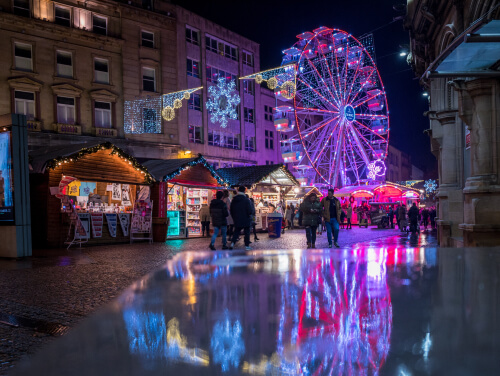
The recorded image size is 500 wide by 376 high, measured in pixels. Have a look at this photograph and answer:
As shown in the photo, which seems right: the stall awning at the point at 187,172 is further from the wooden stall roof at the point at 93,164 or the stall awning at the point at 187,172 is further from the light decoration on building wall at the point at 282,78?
the light decoration on building wall at the point at 282,78

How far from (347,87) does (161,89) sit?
13216mm

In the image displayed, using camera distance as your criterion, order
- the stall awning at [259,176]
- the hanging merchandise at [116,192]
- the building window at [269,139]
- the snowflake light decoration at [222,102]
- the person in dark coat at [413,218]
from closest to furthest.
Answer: the hanging merchandise at [116,192], the person in dark coat at [413,218], the stall awning at [259,176], the snowflake light decoration at [222,102], the building window at [269,139]

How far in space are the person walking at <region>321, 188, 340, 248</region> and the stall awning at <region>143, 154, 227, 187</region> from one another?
27.0 feet

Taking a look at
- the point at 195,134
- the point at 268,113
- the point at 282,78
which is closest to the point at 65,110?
the point at 195,134

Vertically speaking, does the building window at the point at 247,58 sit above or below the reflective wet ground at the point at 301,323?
above

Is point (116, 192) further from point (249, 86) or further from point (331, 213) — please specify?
point (249, 86)

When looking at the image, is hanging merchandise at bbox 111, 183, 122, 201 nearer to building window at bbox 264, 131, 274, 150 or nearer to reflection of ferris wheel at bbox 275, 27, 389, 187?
reflection of ferris wheel at bbox 275, 27, 389, 187

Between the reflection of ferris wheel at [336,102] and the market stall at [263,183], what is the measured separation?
177 inches

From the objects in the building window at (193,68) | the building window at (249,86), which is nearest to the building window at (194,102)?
the building window at (193,68)

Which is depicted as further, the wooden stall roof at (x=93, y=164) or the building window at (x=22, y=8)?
the building window at (x=22, y=8)

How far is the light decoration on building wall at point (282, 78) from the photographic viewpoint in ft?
80.7

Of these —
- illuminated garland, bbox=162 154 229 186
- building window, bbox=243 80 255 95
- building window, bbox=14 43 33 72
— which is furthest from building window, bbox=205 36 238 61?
illuminated garland, bbox=162 154 229 186

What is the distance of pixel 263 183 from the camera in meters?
25.2

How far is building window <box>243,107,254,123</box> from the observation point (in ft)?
124
